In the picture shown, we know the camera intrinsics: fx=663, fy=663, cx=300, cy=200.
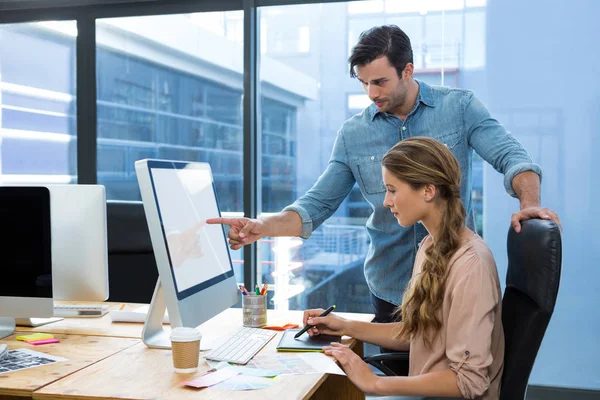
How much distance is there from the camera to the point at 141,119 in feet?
13.3

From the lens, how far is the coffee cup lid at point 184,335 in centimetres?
155

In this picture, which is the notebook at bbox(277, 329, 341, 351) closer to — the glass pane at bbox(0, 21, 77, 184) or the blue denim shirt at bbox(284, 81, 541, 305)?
the blue denim shirt at bbox(284, 81, 541, 305)

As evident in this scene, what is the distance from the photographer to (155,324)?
1880 mm

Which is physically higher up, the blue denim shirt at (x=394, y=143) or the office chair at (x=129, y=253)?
the blue denim shirt at (x=394, y=143)

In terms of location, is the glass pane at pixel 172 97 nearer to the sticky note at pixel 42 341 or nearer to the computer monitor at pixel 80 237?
the computer monitor at pixel 80 237

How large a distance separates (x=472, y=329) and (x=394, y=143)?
1.00m

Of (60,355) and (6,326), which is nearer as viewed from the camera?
(60,355)

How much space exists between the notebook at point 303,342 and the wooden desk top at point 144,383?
0.13 feet

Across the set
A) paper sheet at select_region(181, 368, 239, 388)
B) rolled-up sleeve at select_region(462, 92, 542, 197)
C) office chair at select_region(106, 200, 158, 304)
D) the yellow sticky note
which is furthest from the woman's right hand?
office chair at select_region(106, 200, 158, 304)

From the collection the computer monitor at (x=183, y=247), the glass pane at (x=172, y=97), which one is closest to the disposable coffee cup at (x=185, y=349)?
the computer monitor at (x=183, y=247)

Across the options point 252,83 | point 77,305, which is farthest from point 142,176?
point 252,83

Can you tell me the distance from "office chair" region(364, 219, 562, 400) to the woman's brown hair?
0.55 ft

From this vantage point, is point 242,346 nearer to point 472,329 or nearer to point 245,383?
point 245,383

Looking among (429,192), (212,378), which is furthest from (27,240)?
(429,192)
